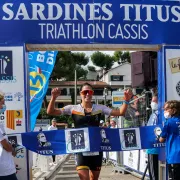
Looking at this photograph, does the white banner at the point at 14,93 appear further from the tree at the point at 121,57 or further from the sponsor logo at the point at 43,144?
the tree at the point at 121,57

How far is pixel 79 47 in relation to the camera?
21.9ft

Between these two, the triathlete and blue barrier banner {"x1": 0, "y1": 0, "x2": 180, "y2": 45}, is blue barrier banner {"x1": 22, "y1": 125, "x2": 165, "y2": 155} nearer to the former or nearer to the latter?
the triathlete

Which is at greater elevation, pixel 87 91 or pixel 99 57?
pixel 99 57

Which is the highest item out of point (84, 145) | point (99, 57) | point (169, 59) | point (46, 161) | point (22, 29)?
point (99, 57)

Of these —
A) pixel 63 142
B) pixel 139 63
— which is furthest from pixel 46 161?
pixel 63 142

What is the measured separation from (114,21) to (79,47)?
2.19 feet

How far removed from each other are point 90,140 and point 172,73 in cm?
166

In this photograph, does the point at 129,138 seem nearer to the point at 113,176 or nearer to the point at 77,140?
the point at 77,140

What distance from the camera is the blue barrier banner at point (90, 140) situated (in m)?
6.50

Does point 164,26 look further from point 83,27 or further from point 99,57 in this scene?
point 99,57

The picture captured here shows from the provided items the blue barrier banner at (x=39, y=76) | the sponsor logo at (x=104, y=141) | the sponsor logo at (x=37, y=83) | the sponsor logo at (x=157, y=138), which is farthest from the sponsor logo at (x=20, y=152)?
the sponsor logo at (x=37, y=83)

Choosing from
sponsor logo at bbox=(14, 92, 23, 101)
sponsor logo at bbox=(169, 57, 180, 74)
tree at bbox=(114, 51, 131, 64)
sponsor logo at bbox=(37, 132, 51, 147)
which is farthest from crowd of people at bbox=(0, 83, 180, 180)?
tree at bbox=(114, 51, 131, 64)

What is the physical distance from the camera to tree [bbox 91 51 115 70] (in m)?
86.9

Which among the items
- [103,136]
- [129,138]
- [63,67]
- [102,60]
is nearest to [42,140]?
[103,136]
